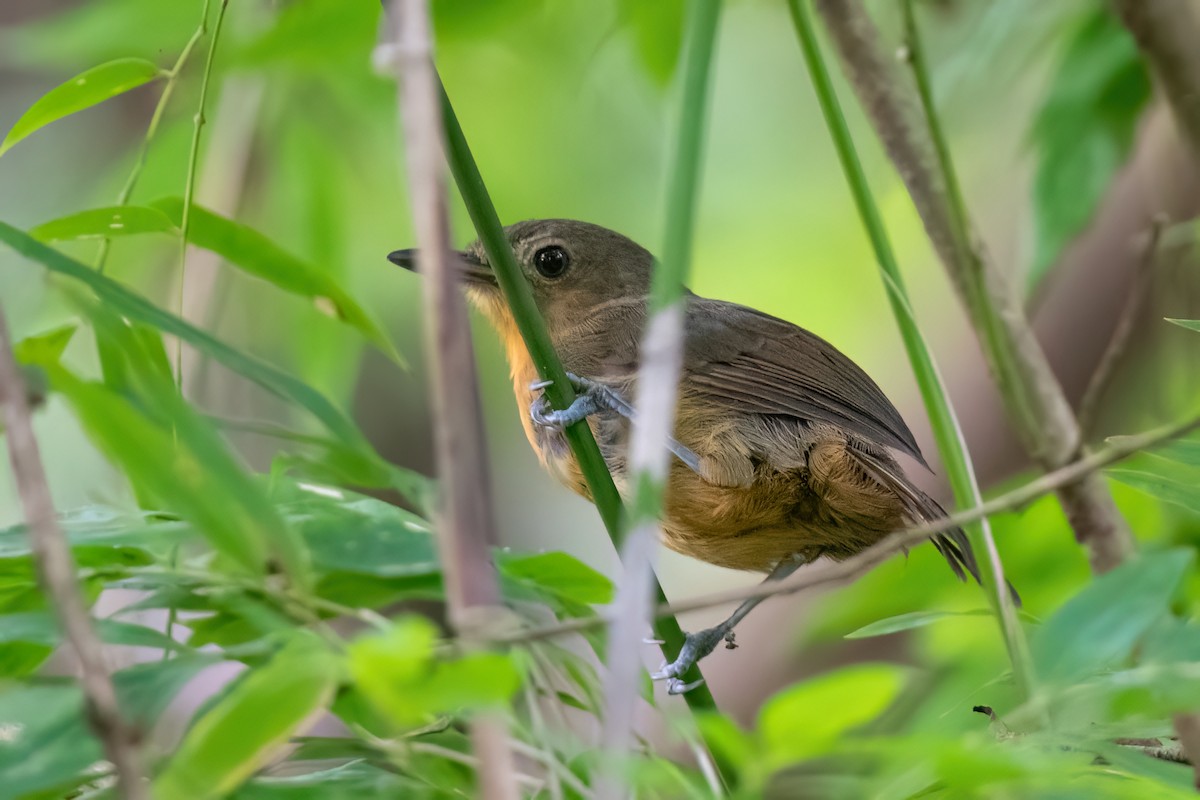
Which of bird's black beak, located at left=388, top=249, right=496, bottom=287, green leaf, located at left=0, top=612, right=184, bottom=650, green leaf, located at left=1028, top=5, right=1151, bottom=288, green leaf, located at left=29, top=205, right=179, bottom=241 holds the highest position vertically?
bird's black beak, located at left=388, top=249, right=496, bottom=287

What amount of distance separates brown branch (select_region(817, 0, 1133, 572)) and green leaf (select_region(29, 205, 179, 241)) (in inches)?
40.7

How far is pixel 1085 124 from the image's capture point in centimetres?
200

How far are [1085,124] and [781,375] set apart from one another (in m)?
0.63

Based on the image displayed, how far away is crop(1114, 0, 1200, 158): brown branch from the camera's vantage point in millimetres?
1903

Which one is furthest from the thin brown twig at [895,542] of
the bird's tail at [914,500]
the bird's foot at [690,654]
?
the bird's tail at [914,500]

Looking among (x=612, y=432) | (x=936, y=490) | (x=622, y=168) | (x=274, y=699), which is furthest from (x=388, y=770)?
(x=622, y=168)

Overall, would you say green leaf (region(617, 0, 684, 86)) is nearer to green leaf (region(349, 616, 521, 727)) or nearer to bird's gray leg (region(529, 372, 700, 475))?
bird's gray leg (region(529, 372, 700, 475))

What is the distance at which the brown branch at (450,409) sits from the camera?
68 cm

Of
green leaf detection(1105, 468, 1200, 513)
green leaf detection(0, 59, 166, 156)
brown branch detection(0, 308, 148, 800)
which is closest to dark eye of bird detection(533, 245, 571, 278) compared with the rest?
green leaf detection(0, 59, 166, 156)

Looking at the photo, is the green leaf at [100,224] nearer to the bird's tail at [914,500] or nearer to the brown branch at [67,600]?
the brown branch at [67,600]

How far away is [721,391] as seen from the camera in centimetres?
223

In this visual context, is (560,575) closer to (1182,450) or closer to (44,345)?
(44,345)

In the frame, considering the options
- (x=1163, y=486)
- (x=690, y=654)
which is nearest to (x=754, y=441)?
(x=690, y=654)

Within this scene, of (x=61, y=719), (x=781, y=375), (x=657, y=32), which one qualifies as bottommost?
(x=61, y=719)
